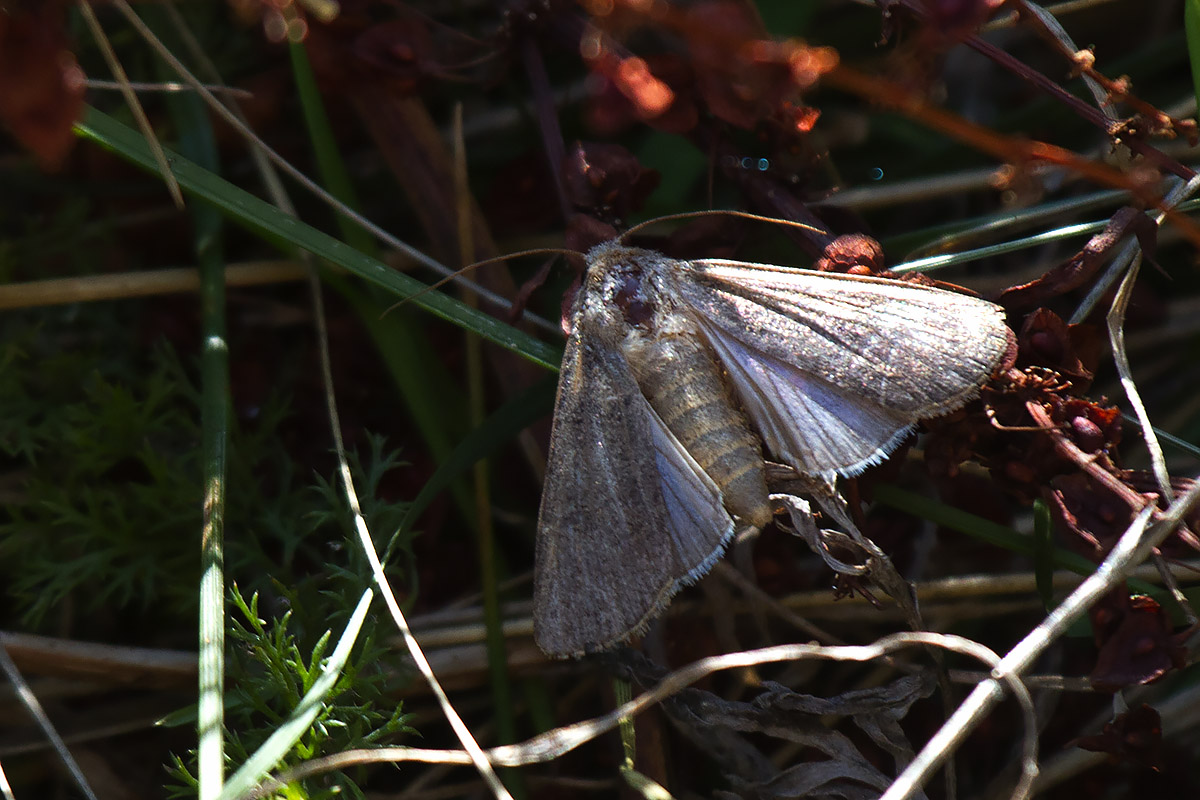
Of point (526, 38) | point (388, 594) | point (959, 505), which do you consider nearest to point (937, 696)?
point (959, 505)

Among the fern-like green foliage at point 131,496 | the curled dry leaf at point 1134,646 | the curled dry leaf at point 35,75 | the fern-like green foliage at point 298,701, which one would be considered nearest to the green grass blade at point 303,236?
the fern-like green foliage at point 131,496

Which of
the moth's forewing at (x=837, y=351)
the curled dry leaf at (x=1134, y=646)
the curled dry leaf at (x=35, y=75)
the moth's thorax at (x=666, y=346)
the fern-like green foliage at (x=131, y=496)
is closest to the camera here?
the curled dry leaf at (x=35, y=75)

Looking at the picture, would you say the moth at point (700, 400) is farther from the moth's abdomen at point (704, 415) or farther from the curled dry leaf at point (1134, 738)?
the curled dry leaf at point (1134, 738)

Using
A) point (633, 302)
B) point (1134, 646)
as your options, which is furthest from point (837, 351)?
point (1134, 646)

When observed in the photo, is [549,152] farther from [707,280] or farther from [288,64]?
[288,64]

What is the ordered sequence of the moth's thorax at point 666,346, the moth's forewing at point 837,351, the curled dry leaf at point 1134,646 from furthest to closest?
1. the moth's thorax at point 666,346
2. the moth's forewing at point 837,351
3. the curled dry leaf at point 1134,646

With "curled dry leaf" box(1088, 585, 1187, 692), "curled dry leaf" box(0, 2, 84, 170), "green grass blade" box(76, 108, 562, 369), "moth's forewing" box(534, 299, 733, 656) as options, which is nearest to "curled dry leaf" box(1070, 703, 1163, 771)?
"curled dry leaf" box(1088, 585, 1187, 692)
